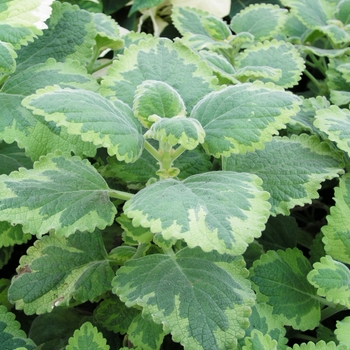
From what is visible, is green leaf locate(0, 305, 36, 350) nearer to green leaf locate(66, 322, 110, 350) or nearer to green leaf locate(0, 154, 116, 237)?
green leaf locate(66, 322, 110, 350)

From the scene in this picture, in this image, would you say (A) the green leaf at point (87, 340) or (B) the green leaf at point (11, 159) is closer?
(A) the green leaf at point (87, 340)

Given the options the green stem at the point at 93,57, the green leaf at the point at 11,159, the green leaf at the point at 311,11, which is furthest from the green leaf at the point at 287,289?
the green leaf at the point at 311,11

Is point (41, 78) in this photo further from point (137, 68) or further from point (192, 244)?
point (192, 244)

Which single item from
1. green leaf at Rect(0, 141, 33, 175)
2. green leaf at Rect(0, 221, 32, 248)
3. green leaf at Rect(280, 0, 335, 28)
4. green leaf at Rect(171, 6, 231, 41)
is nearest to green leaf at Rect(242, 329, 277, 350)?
green leaf at Rect(0, 221, 32, 248)

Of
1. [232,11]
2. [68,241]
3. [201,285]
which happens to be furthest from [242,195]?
[232,11]

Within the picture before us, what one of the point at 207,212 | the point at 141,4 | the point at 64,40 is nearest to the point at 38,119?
the point at 64,40

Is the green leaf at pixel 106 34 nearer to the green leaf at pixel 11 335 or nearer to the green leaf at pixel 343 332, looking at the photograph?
the green leaf at pixel 11 335
